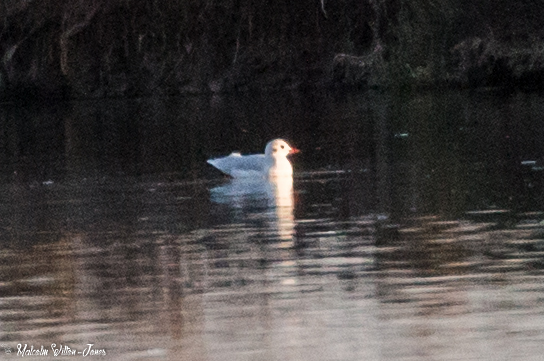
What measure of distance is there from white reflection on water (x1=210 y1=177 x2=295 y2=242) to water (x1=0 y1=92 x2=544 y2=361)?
50mm

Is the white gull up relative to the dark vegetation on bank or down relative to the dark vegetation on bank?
down

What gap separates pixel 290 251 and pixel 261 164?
5.91 meters

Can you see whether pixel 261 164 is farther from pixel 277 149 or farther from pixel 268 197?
pixel 268 197

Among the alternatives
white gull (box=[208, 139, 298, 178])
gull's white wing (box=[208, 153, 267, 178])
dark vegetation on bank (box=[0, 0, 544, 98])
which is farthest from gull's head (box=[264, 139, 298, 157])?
dark vegetation on bank (box=[0, 0, 544, 98])

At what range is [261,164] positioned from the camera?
54.3ft

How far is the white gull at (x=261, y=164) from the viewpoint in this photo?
16219mm

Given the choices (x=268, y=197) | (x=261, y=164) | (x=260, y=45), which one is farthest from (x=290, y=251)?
(x=260, y=45)

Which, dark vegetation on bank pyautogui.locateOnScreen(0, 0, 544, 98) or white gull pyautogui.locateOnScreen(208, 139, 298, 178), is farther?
dark vegetation on bank pyautogui.locateOnScreen(0, 0, 544, 98)

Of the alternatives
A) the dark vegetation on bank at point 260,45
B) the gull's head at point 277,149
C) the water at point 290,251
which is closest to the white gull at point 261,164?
the gull's head at point 277,149

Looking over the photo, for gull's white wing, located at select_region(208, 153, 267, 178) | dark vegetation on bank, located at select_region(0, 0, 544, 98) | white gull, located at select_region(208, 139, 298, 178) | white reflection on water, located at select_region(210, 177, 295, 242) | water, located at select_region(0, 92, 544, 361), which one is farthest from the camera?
dark vegetation on bank, located at select_region(0, 0, 544, 98)

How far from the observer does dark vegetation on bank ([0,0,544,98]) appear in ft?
111

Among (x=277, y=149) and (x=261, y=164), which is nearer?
(x=261, y=164)

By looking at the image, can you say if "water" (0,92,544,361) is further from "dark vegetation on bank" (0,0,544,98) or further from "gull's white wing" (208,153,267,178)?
"dark vegetation on bank" (0,0,544,98)

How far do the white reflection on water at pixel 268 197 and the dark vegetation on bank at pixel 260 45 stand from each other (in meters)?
18.2
